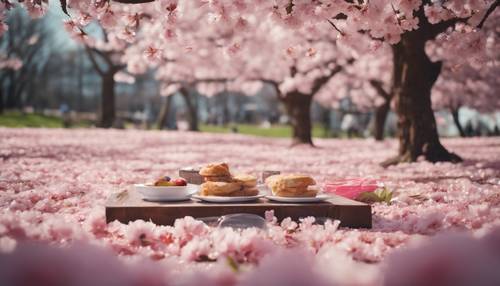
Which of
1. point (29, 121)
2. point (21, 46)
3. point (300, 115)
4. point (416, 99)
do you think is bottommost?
point (29, 121)

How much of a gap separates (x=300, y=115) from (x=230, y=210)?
50.3 ft

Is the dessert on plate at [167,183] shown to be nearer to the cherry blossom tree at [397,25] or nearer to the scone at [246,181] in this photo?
the scone at [246,181]

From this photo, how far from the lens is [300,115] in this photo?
63.5 ft

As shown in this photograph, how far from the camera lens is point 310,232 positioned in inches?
143

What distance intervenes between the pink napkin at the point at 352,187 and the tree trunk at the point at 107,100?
24994 mm

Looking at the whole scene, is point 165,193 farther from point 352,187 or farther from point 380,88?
point 380,88

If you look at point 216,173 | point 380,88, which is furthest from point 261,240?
point 380,88

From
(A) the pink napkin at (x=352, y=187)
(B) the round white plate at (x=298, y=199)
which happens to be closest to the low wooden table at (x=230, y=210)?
(B) the round white plate at (x=298, y=199)

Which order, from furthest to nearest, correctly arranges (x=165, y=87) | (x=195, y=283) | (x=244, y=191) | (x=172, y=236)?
(x=165, y=87) → (x=244, y=191) → (x=172, y=236) → (x=195, y=283)

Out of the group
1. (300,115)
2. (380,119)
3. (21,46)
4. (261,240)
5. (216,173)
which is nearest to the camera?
(261,240)

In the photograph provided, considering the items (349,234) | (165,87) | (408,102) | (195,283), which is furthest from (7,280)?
(165,87)

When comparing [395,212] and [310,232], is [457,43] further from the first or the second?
[310,232]

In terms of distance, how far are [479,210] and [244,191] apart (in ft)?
6.37

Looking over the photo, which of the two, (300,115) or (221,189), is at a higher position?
(300,115)
